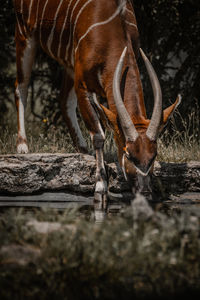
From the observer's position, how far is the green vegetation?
2346 millimetres

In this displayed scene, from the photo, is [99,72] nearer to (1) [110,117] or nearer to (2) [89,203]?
(1) [110,117]

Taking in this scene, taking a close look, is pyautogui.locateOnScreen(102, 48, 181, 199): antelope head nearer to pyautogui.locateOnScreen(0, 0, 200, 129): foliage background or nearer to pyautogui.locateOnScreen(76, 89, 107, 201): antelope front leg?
pyautogui.locateOnScreen(76, 89, 107, 201): antelope front leg

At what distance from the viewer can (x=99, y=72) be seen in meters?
4.89

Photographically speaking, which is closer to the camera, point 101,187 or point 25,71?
point 101,187

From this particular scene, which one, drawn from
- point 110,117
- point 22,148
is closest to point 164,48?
point 22,148

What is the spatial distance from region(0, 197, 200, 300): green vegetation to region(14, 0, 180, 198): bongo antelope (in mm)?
1440

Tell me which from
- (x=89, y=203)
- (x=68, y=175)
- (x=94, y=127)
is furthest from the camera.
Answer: (x=94, y=127)

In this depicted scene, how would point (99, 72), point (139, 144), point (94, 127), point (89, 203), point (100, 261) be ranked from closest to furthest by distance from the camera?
1. point (100, 261)
2. point (139, 144)
3. point (89, 203)
4. point (99, 72)
5. point (94, 127)

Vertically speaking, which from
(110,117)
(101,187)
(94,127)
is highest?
(110,117)

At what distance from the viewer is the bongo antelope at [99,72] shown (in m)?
4.15

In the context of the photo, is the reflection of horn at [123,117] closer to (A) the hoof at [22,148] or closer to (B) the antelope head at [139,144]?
(B) the antelope head at [139,144]

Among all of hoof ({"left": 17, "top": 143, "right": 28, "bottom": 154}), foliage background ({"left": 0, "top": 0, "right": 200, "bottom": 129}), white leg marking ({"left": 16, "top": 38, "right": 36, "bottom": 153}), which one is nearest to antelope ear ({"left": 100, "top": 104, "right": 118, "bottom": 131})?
hoof ({"left": 17, "top": 143, "right": 28, "bottom": 154})

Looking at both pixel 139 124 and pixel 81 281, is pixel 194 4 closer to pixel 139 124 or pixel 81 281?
pixel 139 124

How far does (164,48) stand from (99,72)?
3327mm
